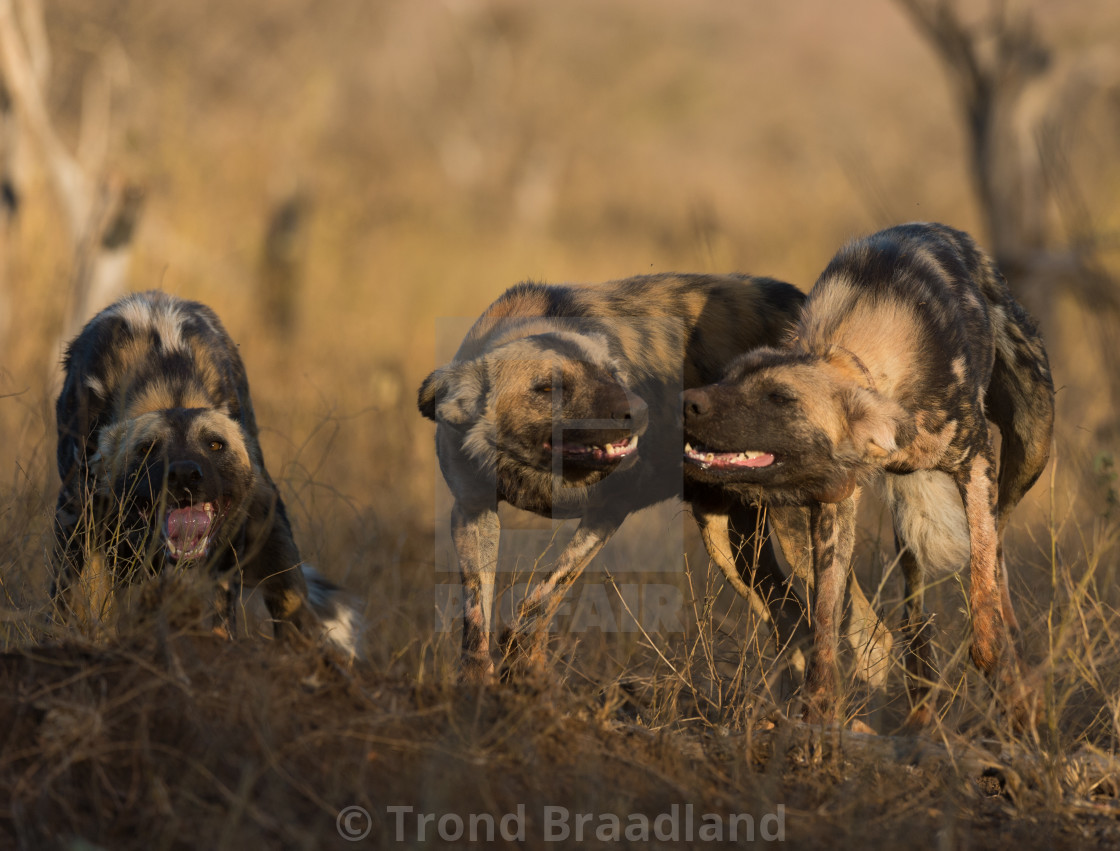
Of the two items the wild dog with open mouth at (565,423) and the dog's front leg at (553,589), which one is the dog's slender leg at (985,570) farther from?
the dog's front leg at (553,589)

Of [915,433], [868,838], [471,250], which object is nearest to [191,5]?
[471,250]

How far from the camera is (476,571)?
10.4ft

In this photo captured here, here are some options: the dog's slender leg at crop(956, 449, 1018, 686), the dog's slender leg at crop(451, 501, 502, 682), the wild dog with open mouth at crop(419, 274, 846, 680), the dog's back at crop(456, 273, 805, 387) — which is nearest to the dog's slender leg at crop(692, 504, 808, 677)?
the wild dog with open mouth at crop(419, 274, 846, 680)

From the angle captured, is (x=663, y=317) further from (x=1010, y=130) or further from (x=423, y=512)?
(x=1010, y=130)

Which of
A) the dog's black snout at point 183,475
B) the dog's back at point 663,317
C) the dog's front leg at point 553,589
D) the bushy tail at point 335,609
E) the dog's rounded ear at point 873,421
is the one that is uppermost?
the dog's back at point 663,317

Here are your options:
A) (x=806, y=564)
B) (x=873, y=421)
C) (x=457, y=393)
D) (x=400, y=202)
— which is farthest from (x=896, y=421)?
(x=400, y=202)

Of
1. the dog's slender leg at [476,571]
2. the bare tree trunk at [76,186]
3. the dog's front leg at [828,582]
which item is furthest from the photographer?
the bare tree trunk at [76,186]

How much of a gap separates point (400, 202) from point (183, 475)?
38.6 feet

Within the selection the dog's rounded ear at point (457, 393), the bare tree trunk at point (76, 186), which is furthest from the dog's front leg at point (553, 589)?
the bare tree trunk at point (76, 186)

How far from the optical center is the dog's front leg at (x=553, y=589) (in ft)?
9.89

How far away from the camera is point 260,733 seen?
203 centimetres

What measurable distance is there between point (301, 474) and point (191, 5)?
6.28 meters

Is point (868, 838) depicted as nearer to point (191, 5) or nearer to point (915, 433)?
point (915, 433)

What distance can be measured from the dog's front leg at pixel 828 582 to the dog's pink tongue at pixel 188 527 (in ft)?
5.35
